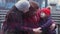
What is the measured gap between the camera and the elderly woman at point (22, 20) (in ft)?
5.72

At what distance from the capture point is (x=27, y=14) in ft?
5.82

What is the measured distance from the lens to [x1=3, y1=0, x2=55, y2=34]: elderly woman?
174cm

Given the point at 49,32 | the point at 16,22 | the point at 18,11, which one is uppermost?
the point at 18,11

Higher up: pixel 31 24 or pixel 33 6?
pixel 33 6

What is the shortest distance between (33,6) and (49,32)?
326 millimetres

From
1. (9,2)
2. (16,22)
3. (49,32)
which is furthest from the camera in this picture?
(9,2)

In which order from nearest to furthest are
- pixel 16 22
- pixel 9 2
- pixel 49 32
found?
pixel 16 22 → pixel 49 32 → pixel 9 2

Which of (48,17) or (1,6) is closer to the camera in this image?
(48,17)

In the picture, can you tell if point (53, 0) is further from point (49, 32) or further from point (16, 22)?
point (16, 22)

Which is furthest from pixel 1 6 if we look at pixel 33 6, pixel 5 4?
pixel 33 6

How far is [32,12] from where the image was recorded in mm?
1808

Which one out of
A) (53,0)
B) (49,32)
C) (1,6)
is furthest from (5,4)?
(49,32)

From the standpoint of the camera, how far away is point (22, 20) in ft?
5.82

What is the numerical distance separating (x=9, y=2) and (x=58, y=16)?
720mm
